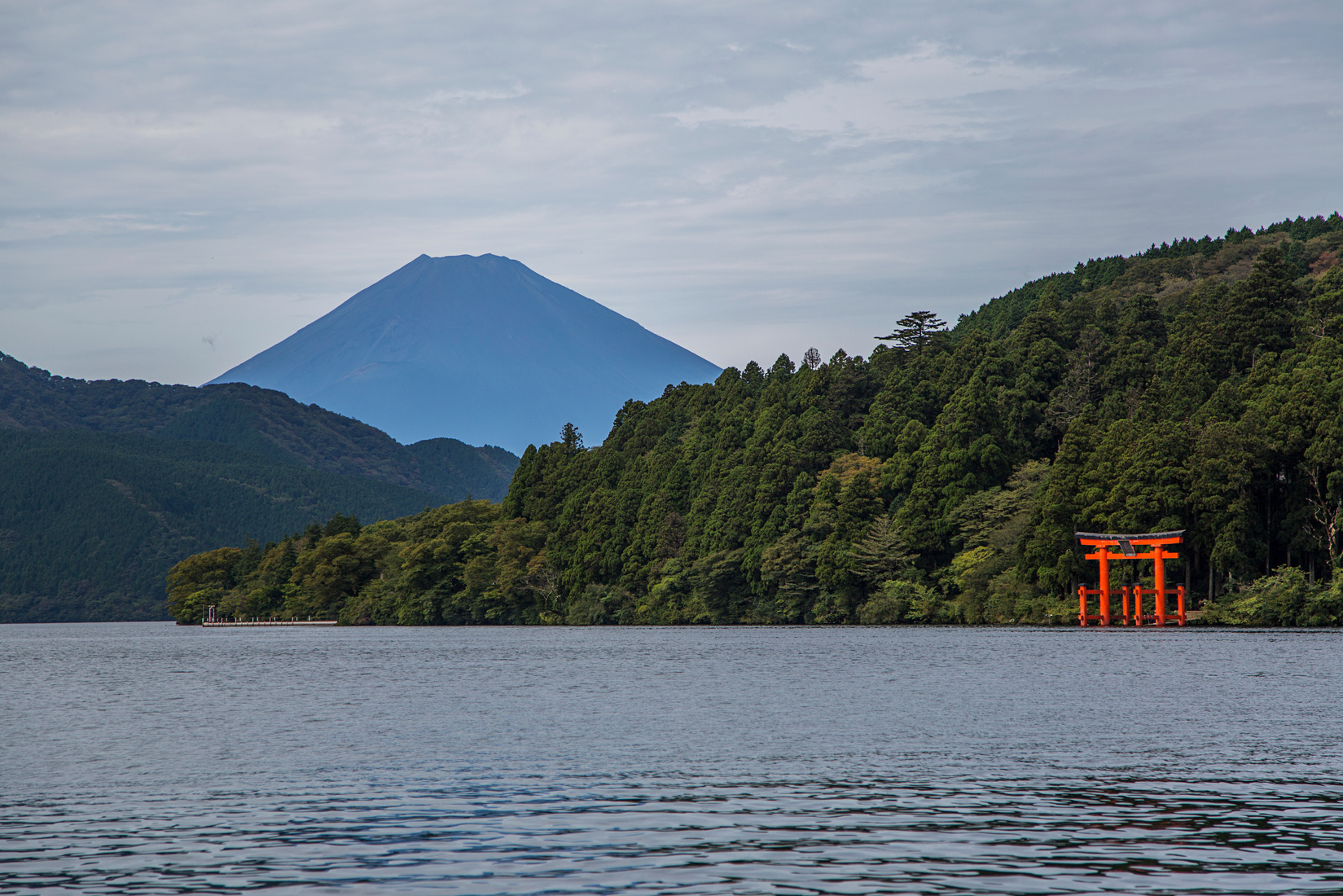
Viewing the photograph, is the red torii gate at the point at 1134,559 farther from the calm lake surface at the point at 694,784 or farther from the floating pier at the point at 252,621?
the floating pier at the point at 252,621

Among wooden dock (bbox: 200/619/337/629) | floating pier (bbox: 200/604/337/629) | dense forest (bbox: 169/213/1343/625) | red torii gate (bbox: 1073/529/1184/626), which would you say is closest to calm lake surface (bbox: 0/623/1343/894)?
red torii gate (bbox: 1073/529/1184/626)

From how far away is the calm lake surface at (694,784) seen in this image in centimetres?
1386

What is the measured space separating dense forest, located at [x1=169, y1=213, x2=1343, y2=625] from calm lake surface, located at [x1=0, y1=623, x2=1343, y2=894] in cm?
3256

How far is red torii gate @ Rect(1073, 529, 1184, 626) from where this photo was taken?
73.4 m

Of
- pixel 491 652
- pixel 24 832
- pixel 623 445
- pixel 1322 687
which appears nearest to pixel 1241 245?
pixel 623 445

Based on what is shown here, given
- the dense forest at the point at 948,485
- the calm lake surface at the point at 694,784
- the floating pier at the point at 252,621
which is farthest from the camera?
the floating pier at the point at 252,621

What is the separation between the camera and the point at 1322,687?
33.6 meters

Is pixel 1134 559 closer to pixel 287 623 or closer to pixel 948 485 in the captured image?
pixel 948 485

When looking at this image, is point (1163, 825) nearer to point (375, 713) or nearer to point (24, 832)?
point (24, 832)

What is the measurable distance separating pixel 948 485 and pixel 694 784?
7476cm

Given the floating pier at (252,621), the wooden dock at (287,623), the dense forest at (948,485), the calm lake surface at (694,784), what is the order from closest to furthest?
1. the calm lake surface at (694,784)
2. the dense forest at (948,485)
3. the wooden dock at (287,623)
4. the floating pier at (252,621)

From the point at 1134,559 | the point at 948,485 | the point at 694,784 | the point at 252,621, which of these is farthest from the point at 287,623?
the point at 694,784

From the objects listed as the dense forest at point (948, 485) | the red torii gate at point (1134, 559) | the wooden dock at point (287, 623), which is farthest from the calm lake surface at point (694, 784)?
the wooden dock at point (287, 623)

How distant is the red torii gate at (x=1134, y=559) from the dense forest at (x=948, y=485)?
1.52 metres
